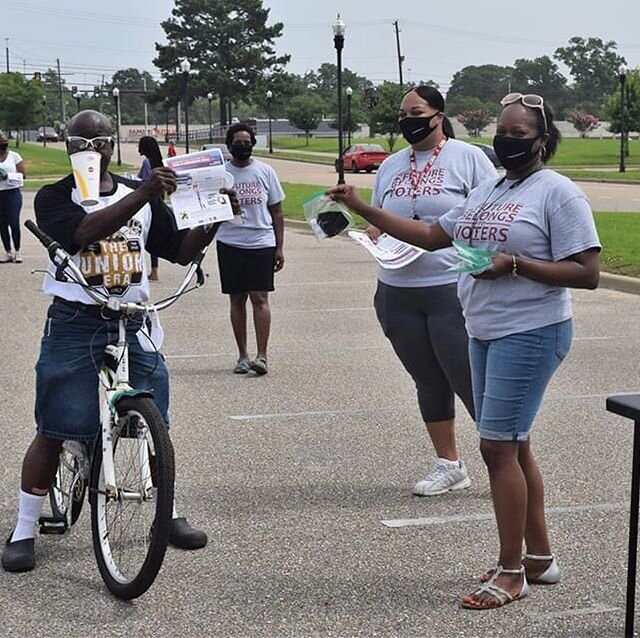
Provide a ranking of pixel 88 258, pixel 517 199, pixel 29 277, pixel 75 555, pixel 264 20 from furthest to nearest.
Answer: pixel 264 20 → pixel 29 277 → pixel 75 555 → pixel 88 258 → pixel 517 199

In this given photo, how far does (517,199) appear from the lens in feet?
14.1

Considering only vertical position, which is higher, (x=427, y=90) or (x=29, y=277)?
(x=427, y=90)

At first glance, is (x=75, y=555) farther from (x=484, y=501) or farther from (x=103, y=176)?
(x=484, y=501)

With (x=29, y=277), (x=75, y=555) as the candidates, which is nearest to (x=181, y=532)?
(x=75, y=555)

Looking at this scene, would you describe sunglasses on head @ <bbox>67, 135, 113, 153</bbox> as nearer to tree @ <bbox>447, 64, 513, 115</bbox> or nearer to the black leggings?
the black leggings

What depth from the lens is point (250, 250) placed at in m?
9.20

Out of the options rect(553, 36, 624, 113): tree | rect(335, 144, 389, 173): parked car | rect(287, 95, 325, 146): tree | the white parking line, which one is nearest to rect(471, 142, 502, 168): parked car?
the white parking line

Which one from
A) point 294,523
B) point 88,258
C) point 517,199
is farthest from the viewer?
point 294,523

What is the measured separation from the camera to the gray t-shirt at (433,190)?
5.62 m

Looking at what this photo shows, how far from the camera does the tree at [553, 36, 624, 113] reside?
481 feet

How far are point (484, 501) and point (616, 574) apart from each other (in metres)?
1.11

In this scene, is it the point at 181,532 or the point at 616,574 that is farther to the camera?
the point at 181,532

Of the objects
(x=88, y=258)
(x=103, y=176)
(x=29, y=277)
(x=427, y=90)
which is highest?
(x=427, y=90)

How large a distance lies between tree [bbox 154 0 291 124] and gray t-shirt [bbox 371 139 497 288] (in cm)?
9839
